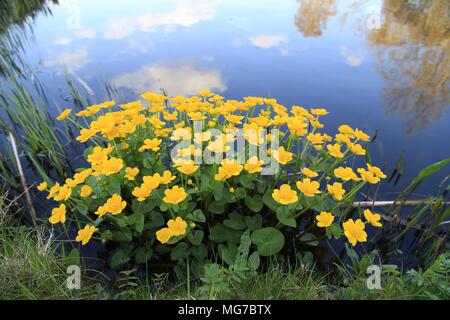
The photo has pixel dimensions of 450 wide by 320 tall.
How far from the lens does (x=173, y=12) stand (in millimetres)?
9039

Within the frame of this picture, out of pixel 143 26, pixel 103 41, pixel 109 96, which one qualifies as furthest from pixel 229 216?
pixel 143 26

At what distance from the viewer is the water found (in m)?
4.29

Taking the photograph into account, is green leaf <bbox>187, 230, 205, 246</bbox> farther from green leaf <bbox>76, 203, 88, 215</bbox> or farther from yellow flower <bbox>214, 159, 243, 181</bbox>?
green leaf <bbox>76, 203, 88, 215</bbox>

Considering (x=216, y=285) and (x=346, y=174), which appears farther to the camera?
(x=346, y=174)

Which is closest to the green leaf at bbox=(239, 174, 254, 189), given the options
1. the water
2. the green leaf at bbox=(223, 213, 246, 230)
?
the green leaf at bbox=(223, 213, 246, 230)

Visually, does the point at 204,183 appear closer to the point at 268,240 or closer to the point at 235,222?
the point at 235,222

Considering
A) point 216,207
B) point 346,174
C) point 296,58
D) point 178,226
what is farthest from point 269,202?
point 296,58

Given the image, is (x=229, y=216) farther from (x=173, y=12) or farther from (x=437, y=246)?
(x=173, y=12)

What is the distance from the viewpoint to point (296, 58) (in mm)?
6043

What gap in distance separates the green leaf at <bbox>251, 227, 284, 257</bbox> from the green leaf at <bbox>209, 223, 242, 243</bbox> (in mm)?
165

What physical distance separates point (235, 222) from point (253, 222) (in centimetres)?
12

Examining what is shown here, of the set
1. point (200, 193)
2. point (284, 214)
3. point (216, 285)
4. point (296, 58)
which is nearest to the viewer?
point (216, 285)

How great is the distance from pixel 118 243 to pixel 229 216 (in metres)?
0.91

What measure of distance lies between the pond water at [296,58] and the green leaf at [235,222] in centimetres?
171
